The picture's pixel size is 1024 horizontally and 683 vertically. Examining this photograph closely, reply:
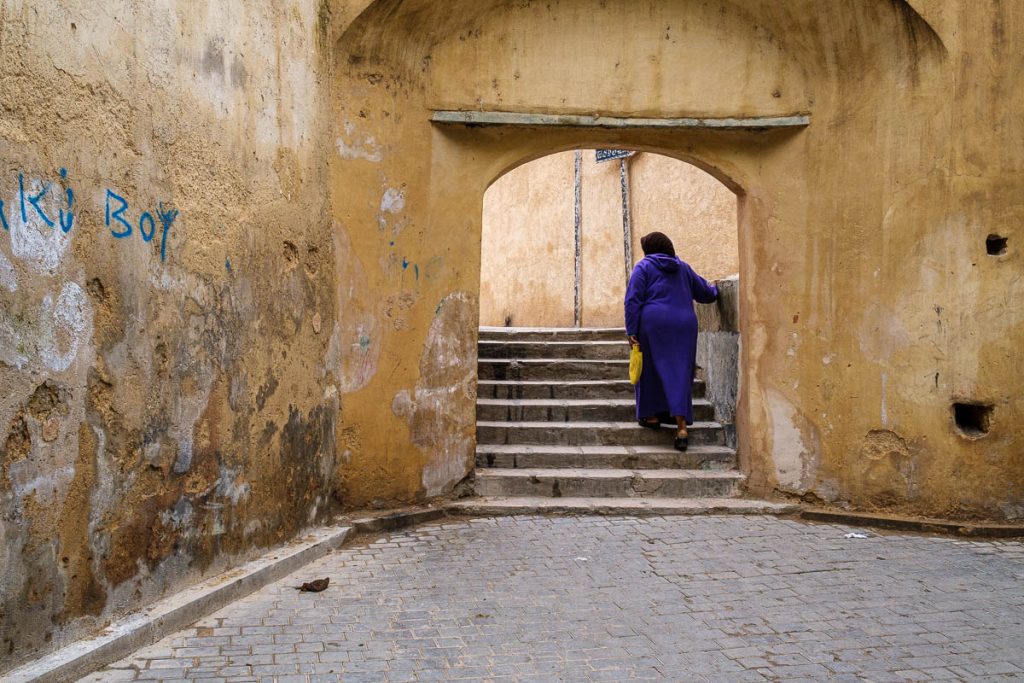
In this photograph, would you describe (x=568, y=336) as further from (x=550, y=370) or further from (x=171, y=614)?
(x=171, y=614)

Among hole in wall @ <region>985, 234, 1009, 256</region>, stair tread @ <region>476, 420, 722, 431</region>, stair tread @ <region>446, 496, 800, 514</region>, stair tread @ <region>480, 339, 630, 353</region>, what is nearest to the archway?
stair tread @ <region>446, 496, 800, 514</region>

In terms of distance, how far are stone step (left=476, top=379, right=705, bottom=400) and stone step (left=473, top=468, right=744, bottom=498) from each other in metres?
1.36

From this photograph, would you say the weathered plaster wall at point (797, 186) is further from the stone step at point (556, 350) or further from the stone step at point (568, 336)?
the stone step at point (568, 336)

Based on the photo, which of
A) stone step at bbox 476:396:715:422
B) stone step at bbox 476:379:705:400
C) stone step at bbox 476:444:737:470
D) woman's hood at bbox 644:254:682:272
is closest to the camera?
stone step at bbox 476:444:737:470

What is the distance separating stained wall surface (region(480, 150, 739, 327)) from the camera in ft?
34.4

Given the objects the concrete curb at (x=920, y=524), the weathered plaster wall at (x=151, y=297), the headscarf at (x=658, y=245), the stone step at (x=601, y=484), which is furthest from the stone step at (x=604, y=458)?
the weathered plaster wall at (x=151, y=297)

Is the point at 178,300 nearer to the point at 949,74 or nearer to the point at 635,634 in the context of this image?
the point at 635,634

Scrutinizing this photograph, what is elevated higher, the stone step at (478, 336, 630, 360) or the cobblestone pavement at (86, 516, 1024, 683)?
the stone step at (478, 336, 630, 360)

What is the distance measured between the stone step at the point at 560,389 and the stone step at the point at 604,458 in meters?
0.96

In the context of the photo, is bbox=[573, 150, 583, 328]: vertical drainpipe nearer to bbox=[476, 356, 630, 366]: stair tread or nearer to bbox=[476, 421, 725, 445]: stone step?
bbox=[476, 356, 630, 366]: stair tread

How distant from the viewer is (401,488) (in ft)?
20.0

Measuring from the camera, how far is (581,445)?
7.20 m

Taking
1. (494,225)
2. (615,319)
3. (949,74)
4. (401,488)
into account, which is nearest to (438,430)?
(401,488)

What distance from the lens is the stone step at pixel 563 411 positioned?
297 inches
